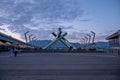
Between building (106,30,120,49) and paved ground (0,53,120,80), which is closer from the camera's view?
paved ground (0,53,120,80)

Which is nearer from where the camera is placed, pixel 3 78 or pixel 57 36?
pixel 3 78

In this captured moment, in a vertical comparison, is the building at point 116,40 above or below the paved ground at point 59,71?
above

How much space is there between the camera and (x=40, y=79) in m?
13.2

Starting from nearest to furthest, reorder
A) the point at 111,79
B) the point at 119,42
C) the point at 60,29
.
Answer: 1. the point at 111,79
2. the point at 119,42
3. the point at 60,29

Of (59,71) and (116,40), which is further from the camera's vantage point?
(116,40)

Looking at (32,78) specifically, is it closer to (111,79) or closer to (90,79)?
(90,79)

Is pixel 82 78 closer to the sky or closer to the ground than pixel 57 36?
closer to the ground

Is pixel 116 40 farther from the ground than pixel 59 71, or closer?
farther from the ground

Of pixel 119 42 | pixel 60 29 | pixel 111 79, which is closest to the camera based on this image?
pixel 111 79

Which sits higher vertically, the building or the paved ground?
the building

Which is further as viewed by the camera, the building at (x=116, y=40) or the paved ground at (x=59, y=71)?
the building at (x=116, y=40)

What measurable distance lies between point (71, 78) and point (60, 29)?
106m

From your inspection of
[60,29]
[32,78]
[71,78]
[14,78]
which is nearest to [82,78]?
[71,78]

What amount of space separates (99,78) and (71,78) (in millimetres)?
1320
